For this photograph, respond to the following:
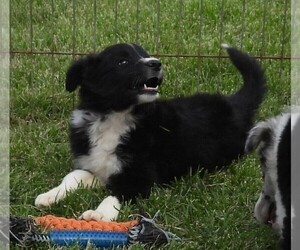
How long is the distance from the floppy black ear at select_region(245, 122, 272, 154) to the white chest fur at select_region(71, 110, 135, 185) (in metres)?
0.78

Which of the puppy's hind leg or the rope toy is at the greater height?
the puppy's hind leg

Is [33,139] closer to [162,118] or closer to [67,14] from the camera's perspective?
[162,118]

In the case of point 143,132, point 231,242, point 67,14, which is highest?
point 67,14

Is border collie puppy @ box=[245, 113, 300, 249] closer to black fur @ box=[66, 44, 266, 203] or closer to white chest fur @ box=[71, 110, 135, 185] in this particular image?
black fur @ box=[66, 44, 266, 203]

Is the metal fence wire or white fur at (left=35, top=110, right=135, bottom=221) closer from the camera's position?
white fur at (left=35, top=110, right=135, bottom=221)

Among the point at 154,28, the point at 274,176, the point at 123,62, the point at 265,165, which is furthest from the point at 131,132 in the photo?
the point at 154,28

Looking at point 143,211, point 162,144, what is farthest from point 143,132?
point 143,211

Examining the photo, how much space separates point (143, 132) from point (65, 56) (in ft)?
5.41

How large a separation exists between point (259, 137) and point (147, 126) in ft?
2.69

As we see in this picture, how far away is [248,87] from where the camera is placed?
4633mm

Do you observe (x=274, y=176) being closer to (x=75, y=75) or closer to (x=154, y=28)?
(x=75, y=75)

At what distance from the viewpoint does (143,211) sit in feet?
11.9

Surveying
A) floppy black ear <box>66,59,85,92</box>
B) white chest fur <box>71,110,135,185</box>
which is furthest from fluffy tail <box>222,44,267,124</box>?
floppy black ear <box>66,59,85,92</box>

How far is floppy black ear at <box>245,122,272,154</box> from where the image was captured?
3395 mm
